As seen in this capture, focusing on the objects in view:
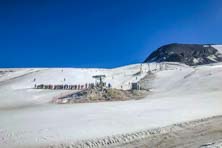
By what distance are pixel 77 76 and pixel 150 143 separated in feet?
124

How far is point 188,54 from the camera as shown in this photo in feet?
400

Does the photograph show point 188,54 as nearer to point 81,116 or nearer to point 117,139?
point 81,116

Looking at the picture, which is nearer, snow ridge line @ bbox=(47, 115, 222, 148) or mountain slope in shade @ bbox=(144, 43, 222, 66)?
snow ridge line @ bbox=(47, 115, 222, 148)

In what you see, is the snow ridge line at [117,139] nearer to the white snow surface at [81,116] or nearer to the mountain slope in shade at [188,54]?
the white snow surface at [81,116]

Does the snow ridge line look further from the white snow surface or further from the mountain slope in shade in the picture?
the mountain slope in shade

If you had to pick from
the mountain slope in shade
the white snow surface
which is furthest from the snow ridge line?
the mountain slope in shade

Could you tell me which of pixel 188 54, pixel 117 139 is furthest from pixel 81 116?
pixel 188 54

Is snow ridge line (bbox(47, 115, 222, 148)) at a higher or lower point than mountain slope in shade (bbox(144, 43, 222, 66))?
lower

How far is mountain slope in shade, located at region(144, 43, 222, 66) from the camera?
11700 centimetres

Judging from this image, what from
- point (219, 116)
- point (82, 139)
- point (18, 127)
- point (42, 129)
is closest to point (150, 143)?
point (82, 139)

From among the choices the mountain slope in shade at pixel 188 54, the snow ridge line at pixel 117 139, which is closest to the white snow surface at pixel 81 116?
the snow ridge line at pixel 117 139

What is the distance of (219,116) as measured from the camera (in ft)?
67.1

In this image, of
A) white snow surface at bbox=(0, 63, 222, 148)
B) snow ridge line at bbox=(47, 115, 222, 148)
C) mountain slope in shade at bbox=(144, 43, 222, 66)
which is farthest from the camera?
mountain slope in shade at bbox=(144, 43, 222, 66)

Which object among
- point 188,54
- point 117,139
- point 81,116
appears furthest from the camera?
point 188,54
